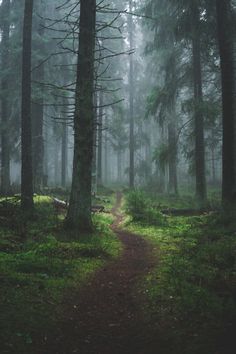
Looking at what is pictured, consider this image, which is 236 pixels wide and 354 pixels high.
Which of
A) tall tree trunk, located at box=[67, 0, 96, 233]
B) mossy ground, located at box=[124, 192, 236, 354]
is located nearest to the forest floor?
mossy ground, located at box=[124, 192, 236, 354]

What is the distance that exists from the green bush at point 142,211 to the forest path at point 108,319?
670 centimetres

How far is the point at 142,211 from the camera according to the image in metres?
16.6

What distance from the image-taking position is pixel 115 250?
→ 1031 cm

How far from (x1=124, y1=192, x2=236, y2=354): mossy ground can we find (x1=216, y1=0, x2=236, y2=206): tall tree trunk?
249 cm

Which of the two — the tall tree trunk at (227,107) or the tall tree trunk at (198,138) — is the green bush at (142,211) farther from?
the tall tree trunk at (198,138)

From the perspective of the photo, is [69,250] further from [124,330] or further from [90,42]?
[90,42]

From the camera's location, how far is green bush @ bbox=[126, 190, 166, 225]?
1555cm

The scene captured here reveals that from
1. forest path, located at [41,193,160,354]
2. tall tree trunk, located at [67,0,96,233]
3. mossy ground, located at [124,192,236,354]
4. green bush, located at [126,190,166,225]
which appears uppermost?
tall tree trunk, located at [67,0,96,233]

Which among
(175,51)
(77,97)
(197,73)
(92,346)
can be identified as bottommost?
(92,346)

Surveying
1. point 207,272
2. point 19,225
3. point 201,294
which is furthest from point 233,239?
point 19,225

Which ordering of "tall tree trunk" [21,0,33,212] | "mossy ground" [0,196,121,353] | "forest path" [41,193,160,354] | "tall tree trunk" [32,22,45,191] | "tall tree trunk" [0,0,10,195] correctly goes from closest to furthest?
"forest path" [41,193,160,354] < "mossy ground" [0,196,121,353] < "tall tree trunk" [21,0,33,212] < "tall tree trunk" [32,22,45,191] < "tall tree trunk" [0,0,10,195]

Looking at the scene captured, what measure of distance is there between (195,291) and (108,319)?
152cm

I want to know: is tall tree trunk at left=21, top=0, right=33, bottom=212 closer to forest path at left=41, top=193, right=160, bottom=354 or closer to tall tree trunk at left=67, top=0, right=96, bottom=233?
tall tree trunk at left=67, top=0, right=96, bottom=233

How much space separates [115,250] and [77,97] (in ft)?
14.3
